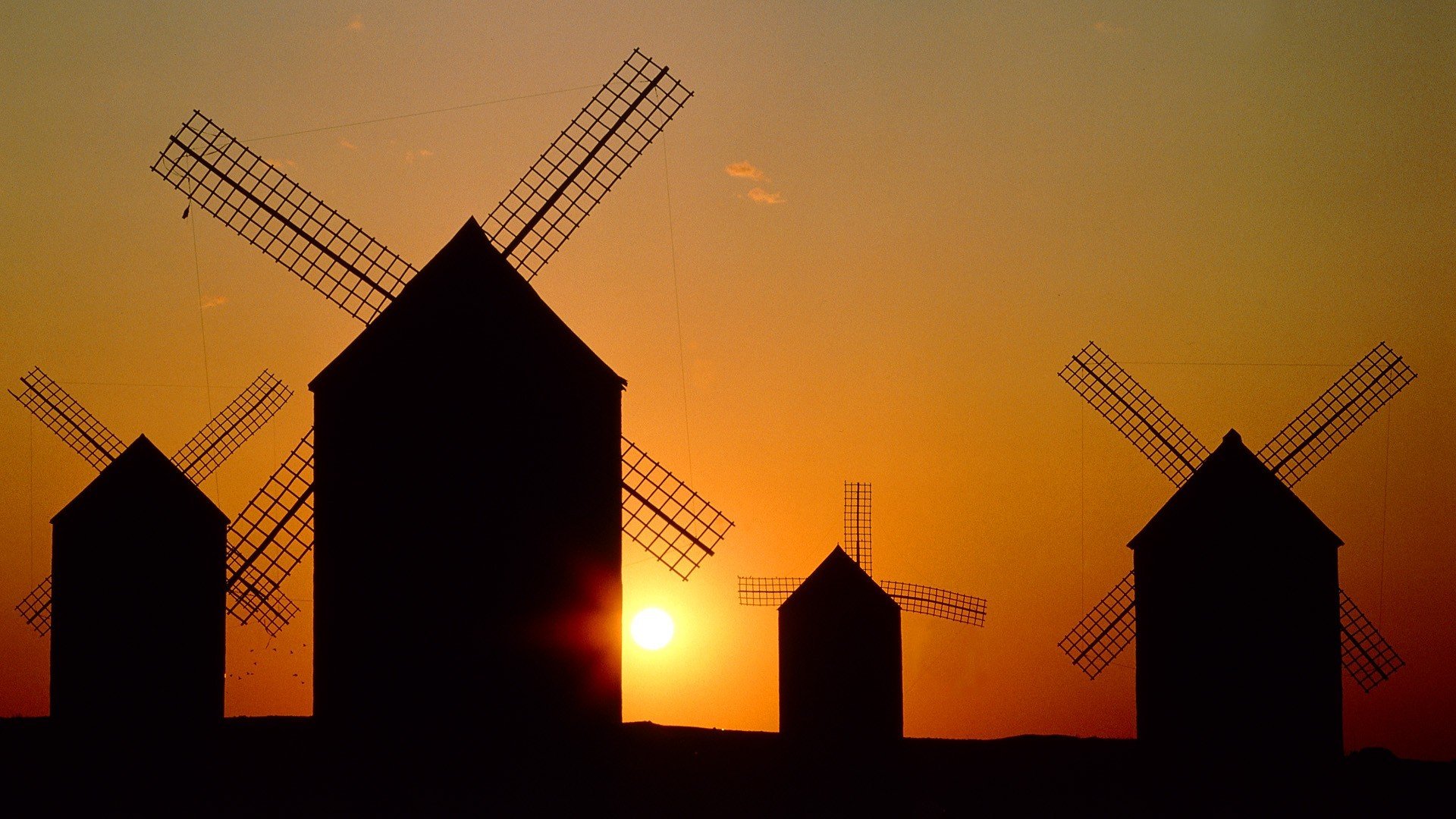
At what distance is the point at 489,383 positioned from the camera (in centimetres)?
1700

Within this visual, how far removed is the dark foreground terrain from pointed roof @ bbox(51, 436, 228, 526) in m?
3.99

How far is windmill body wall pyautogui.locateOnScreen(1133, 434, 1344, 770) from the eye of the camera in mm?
23094

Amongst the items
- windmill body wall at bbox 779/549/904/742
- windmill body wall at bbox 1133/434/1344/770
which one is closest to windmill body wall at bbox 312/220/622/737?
windmill body wall at bbox 779/549/904/742

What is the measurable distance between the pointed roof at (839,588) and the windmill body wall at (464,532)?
9141 mm

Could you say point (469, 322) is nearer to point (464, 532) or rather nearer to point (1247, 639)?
point (464, 532)

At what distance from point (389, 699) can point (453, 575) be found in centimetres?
165

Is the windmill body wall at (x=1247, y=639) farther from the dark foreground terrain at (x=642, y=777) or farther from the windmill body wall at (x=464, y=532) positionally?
the windmill body wall at (x=464, y=532)

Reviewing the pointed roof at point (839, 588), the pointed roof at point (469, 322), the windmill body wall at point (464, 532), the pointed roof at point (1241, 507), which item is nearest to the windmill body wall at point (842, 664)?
the pointed roof at point (839, 588)

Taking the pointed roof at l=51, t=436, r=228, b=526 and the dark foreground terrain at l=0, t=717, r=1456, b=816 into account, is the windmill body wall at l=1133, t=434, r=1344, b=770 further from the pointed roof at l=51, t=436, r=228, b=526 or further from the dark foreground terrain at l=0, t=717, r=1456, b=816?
the pointed roof at l=51, t=436, r=228, b=526

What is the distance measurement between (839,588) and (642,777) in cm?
513

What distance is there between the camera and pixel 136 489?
83.4 feet

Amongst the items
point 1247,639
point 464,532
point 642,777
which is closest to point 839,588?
point 642,777

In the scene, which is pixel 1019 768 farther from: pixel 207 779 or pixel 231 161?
pixel 231 161

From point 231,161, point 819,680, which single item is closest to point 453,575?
point 231,161
